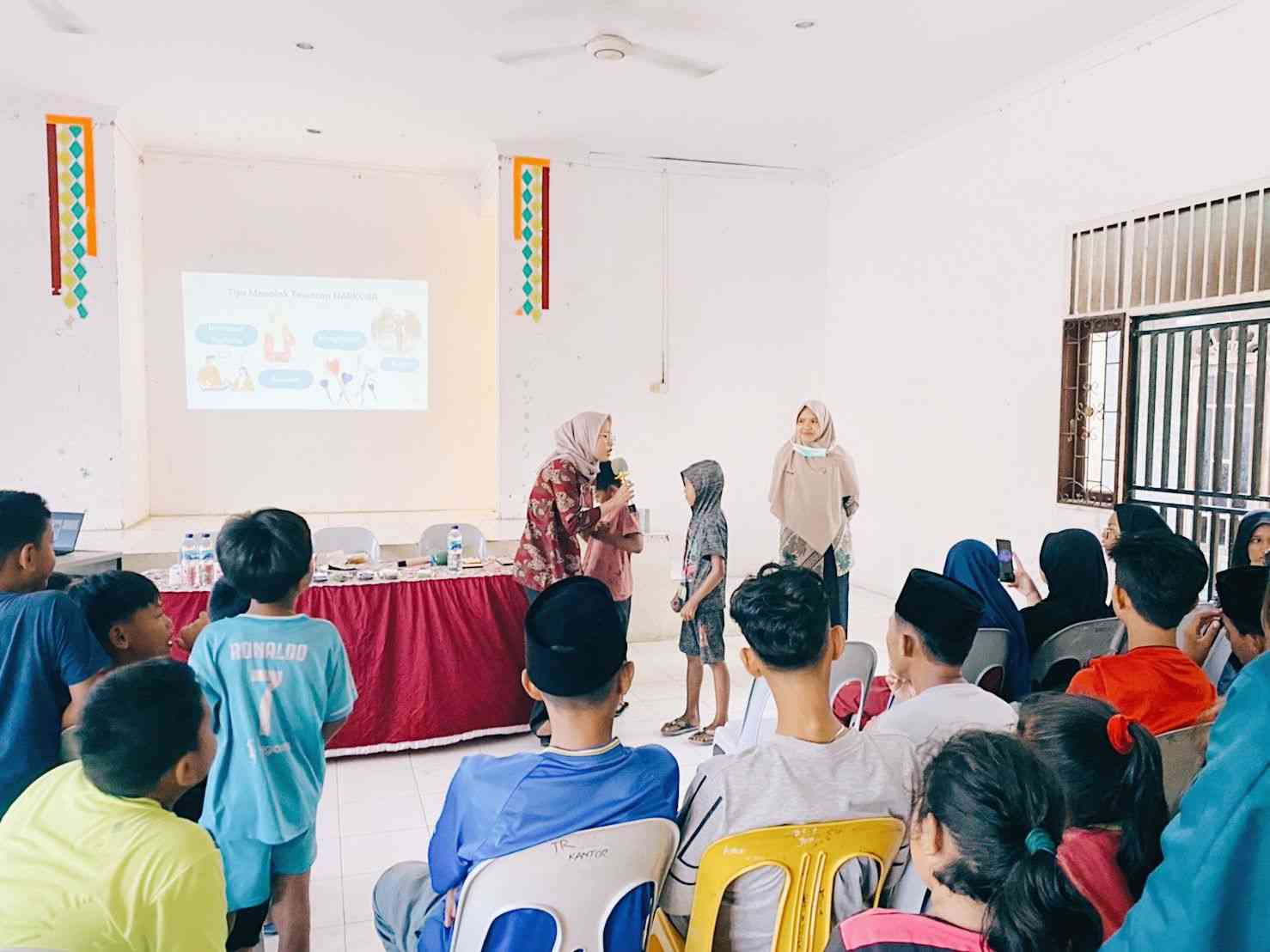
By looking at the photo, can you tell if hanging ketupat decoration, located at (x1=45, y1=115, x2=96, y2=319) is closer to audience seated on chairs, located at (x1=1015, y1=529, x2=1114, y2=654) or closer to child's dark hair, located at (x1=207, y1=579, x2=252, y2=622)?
child's dark hair, located at (x1=207, y1=579, x2=252, y2=622)

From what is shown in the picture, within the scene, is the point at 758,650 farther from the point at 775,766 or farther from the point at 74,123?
the point at 74,123

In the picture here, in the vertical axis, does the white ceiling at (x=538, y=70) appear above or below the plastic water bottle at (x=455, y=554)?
above

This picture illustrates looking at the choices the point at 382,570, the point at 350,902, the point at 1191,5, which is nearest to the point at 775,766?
the point at 350,902

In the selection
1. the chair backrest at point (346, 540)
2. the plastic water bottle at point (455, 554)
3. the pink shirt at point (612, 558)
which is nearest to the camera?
the pink shirt at point (612, 558)

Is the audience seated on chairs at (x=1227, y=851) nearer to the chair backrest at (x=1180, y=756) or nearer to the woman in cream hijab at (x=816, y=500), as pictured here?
the chair backrest at (x=1180, y=756)

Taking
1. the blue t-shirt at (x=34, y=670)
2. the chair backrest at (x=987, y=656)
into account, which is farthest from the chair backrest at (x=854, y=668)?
the blue t-shirt at (x=34, y=670)

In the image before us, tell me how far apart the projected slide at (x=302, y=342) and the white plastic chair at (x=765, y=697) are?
5607 mm

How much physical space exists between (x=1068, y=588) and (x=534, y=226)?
16.9ft

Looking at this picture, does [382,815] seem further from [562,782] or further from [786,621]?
[786,621]

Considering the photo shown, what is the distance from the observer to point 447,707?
3812 millimetres

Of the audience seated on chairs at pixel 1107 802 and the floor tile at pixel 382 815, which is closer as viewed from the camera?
the audience seated on chairs at pixel 1107 802

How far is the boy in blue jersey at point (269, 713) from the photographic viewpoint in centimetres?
190

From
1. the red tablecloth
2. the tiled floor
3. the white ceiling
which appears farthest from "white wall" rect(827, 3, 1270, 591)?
the red tablecloth

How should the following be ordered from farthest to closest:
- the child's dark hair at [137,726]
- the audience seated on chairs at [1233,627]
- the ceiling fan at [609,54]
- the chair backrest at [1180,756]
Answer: the ceiling fan at [609,54] < the audience seated on chairs at [1233,627] < the chair backrest at [1180,756] < the child's dark hair at [137,726]
